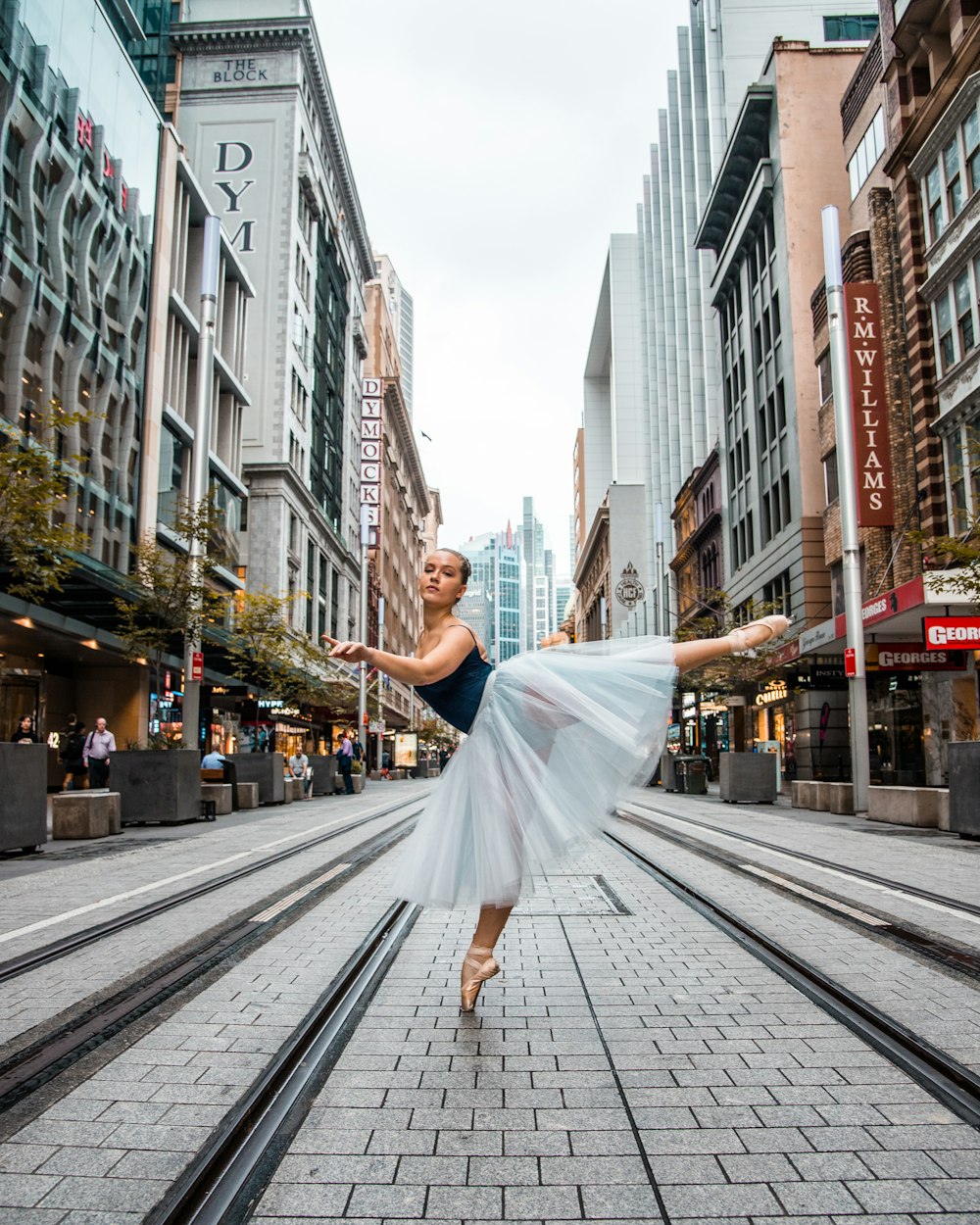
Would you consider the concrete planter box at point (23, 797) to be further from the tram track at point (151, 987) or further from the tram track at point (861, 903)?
the tram track at point (861, 903)

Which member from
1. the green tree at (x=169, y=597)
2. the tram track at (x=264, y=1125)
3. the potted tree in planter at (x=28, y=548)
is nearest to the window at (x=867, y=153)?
the green tree at (x=169, y=597)

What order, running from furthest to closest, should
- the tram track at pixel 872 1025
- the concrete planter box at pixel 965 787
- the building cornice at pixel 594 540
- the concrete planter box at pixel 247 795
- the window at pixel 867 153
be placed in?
the building cornice at pixel 594 540 < the window at pixel 867 153 < the concrete planter box at pixel 247 795 < the concrete planter box at pixel 965 787 < the tram track at pixel 872 1025

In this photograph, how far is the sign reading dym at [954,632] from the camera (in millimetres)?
16781

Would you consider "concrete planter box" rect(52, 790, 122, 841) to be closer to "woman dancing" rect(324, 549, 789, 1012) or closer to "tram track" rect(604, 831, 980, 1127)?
"tram track" rect(604, 831, 980, 1127)

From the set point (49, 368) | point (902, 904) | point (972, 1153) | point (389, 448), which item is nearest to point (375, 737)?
point (389, 448)

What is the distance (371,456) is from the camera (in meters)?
66.5

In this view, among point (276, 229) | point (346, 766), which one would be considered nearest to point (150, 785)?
point (346, 766)

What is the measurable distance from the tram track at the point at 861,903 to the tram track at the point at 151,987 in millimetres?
3666

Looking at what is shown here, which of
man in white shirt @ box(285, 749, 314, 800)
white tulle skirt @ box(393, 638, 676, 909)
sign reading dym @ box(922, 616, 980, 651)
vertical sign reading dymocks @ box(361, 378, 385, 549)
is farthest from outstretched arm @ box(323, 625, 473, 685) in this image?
vertical sign reading dymocks @ box(361, 378, 385, 549)

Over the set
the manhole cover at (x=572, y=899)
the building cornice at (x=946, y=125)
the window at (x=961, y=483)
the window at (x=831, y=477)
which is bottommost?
the manhole cover at (x=572, y=899)

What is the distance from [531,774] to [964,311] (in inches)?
898

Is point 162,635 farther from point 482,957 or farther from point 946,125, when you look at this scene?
point 946,125

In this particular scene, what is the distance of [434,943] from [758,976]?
1937 millimetres

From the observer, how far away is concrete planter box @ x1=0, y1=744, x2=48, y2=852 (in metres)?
10.5
